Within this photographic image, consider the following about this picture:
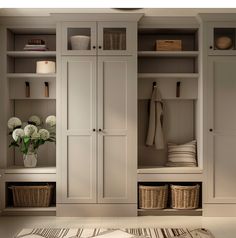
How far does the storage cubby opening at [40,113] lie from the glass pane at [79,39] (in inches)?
32.2

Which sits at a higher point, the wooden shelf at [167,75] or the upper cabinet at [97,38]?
the upper cabinet at [97,38]

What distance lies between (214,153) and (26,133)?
2113mm

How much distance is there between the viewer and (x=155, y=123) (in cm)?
476

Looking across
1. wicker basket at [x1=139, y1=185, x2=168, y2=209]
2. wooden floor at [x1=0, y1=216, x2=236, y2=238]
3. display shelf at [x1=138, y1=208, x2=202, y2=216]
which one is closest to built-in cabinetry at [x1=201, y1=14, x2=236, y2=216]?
display shelf at [x1=138, y1=208, x2=202, y2=216]

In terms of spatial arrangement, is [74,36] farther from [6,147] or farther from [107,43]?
[6,147]

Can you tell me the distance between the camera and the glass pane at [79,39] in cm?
444

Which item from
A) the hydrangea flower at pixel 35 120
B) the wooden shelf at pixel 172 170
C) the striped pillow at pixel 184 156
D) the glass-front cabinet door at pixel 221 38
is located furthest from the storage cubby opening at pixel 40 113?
the glass-front cabinet door at pixel 221 38

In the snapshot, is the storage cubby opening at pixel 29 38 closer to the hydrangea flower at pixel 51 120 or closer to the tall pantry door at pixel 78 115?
the tall pantry door at pixel 78 115

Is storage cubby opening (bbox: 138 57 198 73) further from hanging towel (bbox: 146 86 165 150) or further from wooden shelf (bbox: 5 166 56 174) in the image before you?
wooden shelf (bbox: 5 166 56 174)

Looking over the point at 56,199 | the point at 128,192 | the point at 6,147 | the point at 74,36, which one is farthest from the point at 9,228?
the point at 74,36

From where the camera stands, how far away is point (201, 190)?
457 centimetres

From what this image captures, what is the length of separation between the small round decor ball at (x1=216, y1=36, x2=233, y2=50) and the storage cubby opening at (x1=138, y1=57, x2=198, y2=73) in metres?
0.50

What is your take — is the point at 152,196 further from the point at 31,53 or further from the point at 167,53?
the point at 31,53

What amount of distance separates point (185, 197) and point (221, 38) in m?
1.82
